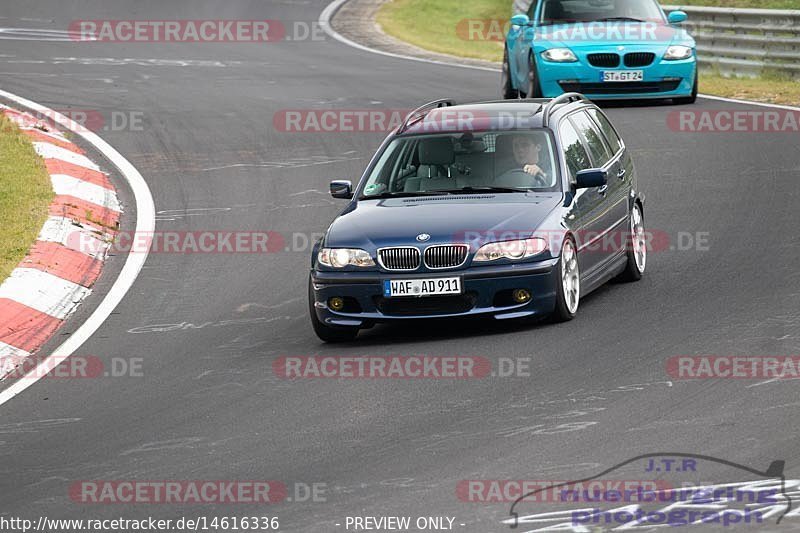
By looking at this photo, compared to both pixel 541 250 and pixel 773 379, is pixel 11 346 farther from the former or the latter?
pixel 773 379

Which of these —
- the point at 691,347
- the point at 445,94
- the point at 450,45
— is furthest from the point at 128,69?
the point at 691,347

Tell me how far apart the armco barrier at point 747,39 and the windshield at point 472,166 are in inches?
532

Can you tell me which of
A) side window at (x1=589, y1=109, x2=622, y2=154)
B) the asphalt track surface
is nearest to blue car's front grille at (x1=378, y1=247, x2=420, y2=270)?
the asphalt track surface

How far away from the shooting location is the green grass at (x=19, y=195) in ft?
42.9

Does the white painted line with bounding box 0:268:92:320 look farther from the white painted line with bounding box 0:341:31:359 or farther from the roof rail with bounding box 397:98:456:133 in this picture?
the roof rail with bounding box 397:98:456:133

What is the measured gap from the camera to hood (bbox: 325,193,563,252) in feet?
33.9

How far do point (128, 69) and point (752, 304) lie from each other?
16.4m

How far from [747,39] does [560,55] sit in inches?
210

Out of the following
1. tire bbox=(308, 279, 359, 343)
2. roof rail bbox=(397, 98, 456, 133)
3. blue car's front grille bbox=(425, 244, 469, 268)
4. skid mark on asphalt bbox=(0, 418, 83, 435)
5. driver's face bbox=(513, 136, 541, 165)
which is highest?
driver's face bbox=(513, 136, 541, 165)

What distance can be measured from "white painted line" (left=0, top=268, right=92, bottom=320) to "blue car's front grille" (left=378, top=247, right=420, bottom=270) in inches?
111

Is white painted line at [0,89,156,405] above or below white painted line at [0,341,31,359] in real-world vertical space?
below

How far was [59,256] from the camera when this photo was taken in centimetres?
1310

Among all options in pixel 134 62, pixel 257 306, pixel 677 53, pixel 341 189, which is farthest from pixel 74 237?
pixel 134 62

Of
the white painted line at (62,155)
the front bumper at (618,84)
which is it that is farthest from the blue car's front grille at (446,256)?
the front bumper at (618,84)
